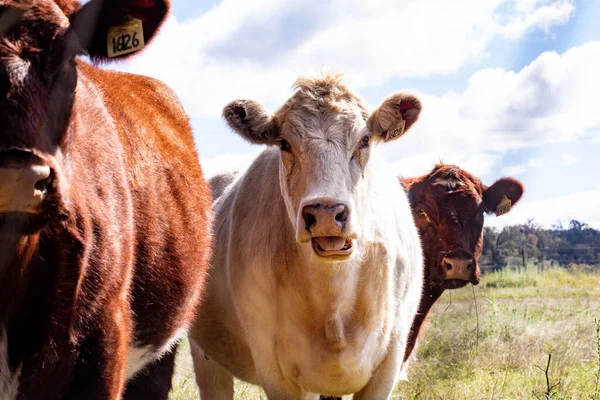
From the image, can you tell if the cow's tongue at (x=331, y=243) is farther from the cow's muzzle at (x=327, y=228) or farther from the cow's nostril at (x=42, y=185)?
the cow's nostril at (x=42, y=185)

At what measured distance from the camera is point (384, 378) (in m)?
5.11

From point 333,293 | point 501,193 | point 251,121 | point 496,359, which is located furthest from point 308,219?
point 496,359

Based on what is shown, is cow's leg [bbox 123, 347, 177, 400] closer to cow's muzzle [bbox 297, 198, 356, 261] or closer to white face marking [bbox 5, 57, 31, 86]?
cow's muzzle [bbox 297, 198, 356, 261]

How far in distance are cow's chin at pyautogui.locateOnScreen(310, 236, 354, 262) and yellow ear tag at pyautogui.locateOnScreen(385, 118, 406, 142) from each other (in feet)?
3.31

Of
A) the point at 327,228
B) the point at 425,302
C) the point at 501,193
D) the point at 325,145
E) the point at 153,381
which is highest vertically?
the point at 325,145

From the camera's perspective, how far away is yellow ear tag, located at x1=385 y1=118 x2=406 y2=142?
511 centimetres

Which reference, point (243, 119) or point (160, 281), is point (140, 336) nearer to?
point (160, 281)

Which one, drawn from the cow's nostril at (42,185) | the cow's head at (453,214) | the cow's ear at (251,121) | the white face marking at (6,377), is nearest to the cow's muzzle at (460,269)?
the cow's head at (453,214)

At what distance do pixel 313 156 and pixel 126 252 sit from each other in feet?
5.00

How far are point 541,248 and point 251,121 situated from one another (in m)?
23.2

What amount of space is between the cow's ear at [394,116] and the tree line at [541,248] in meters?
17.7

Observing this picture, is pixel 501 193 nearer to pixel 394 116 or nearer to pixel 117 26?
pixel 394 116

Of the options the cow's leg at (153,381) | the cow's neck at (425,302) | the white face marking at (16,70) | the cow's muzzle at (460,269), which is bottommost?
the cow's leg at (153,381)

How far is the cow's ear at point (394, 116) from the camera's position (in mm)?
5012
